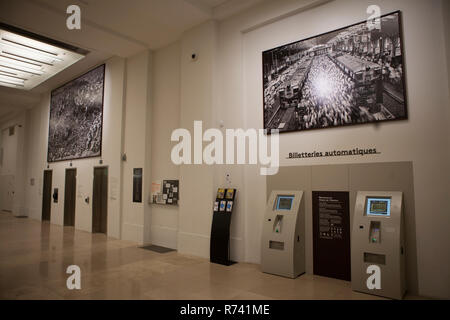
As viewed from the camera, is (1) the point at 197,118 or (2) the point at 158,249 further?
(2) the point at 158,249

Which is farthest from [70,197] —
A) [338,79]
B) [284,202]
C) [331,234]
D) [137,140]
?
[338,79]

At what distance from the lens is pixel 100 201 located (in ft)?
27.0

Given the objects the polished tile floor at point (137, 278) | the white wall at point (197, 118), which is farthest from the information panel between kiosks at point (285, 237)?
the white wall at point (197, 118)

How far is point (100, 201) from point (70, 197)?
2075mm

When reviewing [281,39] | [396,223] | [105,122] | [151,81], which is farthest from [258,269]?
[105,122]

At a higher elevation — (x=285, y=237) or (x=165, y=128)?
(x=165, y=128)

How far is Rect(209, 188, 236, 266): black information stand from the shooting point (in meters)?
5.10

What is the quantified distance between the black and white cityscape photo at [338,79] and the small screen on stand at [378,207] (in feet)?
3.50

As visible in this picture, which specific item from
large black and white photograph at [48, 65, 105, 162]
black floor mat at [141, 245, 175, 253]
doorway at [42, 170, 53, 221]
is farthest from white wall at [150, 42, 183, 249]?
doorway at [42, 170, 53, 221]

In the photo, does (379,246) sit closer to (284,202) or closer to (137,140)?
(284,202)

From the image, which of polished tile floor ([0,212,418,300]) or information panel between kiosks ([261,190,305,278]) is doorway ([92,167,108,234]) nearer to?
polished tile floor ([0,212,418,300])

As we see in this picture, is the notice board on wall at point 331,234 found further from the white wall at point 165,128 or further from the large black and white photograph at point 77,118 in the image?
the large black and white photograph at point 77,118

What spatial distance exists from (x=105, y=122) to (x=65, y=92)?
3.08m
